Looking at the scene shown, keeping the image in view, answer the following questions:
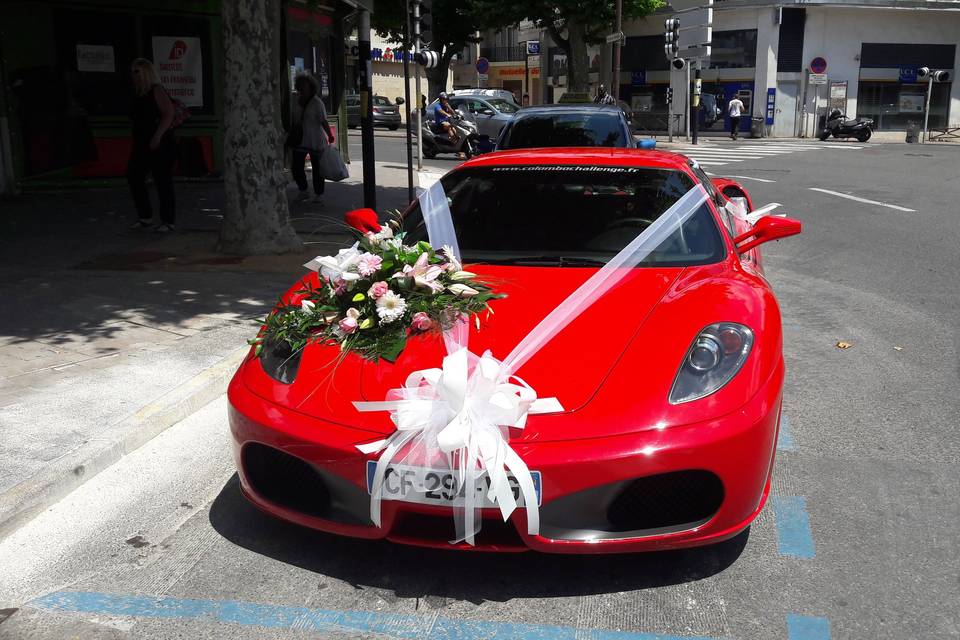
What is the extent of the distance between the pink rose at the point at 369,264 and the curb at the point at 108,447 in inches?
60.0

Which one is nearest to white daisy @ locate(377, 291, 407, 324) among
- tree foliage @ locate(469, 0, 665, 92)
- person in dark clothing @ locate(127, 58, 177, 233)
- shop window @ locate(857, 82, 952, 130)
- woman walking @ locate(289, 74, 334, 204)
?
person in dark clothing @ locate(127, 58, 177, 233)

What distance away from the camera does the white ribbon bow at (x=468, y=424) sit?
2.71 m

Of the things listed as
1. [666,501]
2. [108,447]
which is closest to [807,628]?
[666,501]

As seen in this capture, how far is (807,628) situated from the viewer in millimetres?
2732

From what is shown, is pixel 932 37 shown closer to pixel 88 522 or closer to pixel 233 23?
pixel 233 23

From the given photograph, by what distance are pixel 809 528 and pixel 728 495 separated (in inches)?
28.0

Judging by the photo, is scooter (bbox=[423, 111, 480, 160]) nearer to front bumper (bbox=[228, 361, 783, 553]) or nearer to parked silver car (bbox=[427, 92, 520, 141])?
parked silver car (bbox=[427, 92, 520, 141])

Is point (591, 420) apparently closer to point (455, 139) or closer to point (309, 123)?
point (309, 123)

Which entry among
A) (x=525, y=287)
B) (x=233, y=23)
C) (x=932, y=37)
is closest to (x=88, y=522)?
(x=525, y=287)

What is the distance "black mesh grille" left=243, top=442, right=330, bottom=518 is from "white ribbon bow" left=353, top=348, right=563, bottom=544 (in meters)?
0.28

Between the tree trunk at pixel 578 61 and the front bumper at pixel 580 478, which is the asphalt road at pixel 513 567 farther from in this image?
Result: the tree trunk at pixel 578 61

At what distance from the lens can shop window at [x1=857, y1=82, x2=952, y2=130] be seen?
1545 inches

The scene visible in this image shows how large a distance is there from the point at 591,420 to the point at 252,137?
6577mm

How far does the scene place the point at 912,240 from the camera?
10.1 metres
